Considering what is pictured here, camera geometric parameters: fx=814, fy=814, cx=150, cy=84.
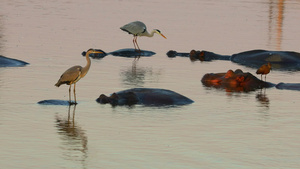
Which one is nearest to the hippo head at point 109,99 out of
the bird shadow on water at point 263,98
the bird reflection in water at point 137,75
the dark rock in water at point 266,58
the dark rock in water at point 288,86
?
the bird reflection in water at point 137,75

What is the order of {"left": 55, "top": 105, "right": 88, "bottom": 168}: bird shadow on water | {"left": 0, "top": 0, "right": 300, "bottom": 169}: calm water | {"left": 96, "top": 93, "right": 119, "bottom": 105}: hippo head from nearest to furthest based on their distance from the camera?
{"left": 55, "top": 105, "right": 88, "bottom": 168}: bird shadow on water
{"left": 0, "top": 0, "right": 300, "bottom": 169}: calm water
{"left": 96, "top": 93, "right": 119, "bottom": 105}: hippo head

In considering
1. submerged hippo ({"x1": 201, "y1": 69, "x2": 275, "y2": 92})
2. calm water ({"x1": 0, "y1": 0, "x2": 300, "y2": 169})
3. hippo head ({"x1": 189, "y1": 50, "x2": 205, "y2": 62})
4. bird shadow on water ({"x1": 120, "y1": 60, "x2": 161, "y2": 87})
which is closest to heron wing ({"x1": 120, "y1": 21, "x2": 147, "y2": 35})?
calm water ({"x1": 0, "y1": 0, "x2": 300, "y2": 169})

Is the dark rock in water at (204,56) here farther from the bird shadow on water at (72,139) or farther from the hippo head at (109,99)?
the bird shadow on water at (72,139)

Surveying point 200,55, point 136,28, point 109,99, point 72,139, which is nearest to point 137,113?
point 109,99

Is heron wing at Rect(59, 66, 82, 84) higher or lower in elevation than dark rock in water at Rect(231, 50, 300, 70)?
lower

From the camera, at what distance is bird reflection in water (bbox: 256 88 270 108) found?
20406 millimetres

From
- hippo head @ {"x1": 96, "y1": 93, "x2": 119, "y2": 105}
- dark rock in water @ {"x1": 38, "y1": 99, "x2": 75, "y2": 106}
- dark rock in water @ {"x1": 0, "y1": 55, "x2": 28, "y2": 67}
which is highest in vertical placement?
dark rock in water @ {"x1": 0, "y1": 55, "x2": 28, "y2": 67}

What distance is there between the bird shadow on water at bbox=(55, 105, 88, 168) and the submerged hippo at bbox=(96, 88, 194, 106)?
4.50 ft

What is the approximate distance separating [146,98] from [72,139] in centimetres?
455

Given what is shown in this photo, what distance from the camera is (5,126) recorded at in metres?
15.9

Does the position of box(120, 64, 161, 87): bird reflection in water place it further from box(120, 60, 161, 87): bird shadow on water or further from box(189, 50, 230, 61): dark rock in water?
box(189, 50, 230, 61): dark rock in water

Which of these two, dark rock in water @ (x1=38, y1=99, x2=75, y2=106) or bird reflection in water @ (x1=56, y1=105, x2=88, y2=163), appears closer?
bird reflection in water @ (x1=56, y1=105, x2=88, y2=163)

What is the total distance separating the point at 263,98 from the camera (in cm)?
2130

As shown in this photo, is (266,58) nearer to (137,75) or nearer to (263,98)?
(137,75)
